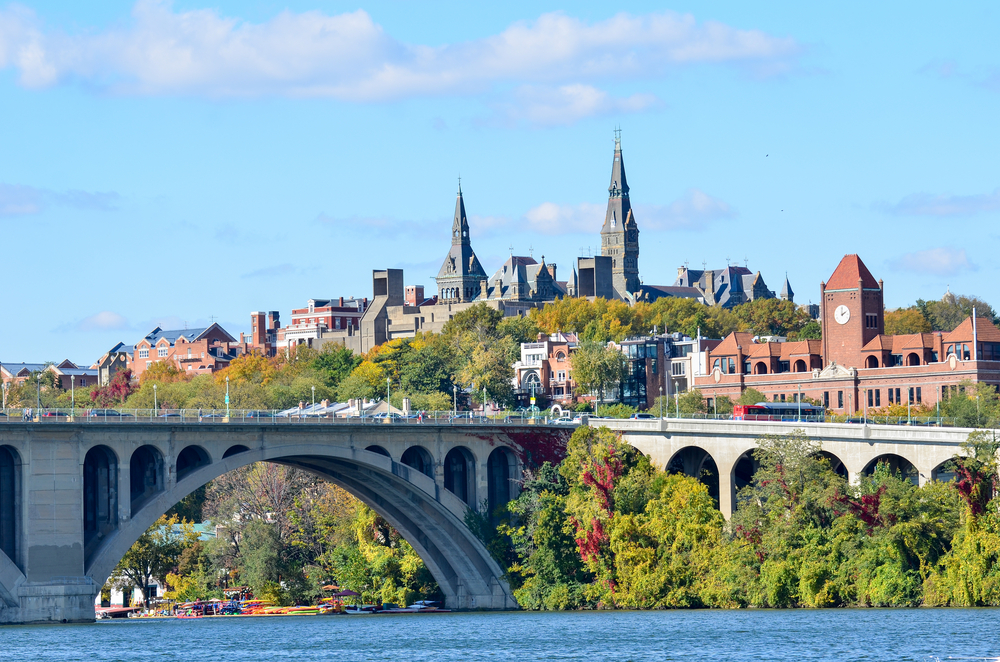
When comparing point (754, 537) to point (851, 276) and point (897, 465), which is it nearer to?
point (897, 465)

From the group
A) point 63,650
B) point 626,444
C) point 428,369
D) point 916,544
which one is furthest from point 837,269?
point 63,650

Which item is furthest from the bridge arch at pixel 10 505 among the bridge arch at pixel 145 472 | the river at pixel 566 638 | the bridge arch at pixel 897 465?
the bridge arch at pixel 897 465

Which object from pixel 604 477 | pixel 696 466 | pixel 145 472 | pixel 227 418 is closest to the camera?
pixel 145 472

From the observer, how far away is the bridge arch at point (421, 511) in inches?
4040

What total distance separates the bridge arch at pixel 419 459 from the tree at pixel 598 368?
65.5 meters

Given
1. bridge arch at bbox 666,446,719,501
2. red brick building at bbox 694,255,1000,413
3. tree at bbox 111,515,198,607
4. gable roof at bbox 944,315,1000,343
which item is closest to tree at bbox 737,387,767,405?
red brick building at bbox 694,255,1000,413

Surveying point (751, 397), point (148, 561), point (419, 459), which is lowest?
point (148, 561)

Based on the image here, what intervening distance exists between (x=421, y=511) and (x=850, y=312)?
62.1m

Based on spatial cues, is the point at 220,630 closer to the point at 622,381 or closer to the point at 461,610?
the point at 461,610

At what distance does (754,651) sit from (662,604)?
2680 centimetres

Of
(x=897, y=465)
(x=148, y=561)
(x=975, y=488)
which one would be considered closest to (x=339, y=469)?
(x=148, y=561)

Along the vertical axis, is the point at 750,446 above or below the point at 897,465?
above

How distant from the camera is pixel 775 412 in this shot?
127750 mm

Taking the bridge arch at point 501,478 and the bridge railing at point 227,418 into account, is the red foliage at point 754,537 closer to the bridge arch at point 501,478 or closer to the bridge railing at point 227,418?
the bridge arch at point 501,478
